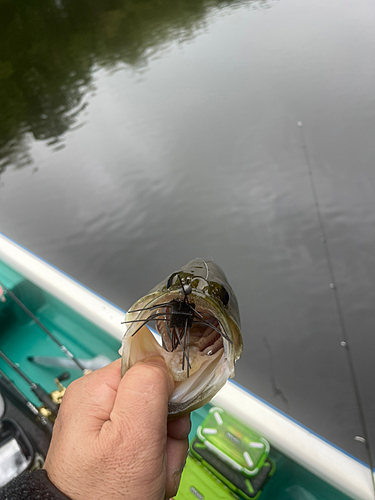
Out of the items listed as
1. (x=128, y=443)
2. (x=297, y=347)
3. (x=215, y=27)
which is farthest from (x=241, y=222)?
(x=215, y=27)

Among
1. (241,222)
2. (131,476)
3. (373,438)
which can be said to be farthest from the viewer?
(241,222)

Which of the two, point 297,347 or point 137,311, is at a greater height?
point 137,311

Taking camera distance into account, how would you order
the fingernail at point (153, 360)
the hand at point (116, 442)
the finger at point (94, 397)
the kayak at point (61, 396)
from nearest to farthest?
1. the hand at point (116, 442)
2. the finger at point (94, 397)
3. the fingernail at point (153, 360)
4. the kayak at point (61, 396)

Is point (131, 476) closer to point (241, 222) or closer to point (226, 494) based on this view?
point (226, 494)

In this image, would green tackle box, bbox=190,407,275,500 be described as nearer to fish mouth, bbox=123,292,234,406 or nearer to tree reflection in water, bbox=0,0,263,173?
fish mouth, bbox=123,292,234,406

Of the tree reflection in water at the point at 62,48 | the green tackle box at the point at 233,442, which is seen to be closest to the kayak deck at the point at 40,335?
the green tackle box at the point at 233,442

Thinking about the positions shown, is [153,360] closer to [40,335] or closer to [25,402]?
[25,402]

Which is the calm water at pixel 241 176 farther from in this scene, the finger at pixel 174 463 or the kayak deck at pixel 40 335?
the finger at pixel 174 463
